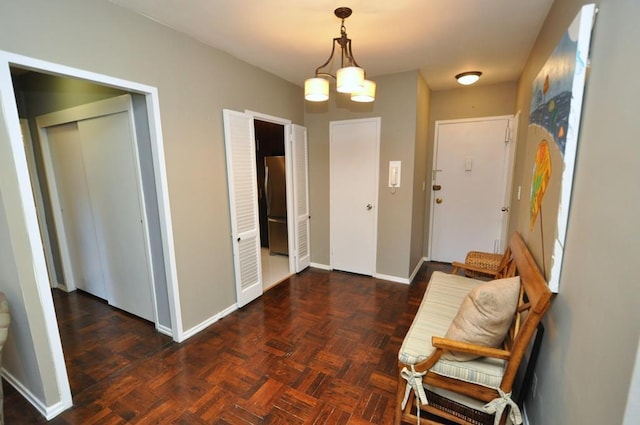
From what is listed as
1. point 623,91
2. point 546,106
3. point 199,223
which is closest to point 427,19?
point 546,106

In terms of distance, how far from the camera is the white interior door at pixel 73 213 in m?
2.88

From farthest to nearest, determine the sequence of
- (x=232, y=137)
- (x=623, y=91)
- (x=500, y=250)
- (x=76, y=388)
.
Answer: (x=500, y=250)
(x=232, y=137)
(x=76, y=388)
(x=623, y=91)

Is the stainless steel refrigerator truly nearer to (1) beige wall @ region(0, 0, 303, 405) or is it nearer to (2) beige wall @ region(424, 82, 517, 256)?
(1) beige wall @ region(0, 0, 303, 405)

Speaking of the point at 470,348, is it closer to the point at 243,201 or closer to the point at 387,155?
the point at 243,201

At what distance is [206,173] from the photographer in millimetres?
2496

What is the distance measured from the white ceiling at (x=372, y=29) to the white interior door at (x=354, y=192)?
82 cm

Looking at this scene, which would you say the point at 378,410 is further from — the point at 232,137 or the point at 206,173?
the point at 232,137

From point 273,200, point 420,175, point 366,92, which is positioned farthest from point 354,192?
point 366,92

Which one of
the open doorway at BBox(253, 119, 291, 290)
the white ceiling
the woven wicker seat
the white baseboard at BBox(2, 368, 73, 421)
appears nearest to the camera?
the white baseboard at BBox(2, 368, 73, 421)

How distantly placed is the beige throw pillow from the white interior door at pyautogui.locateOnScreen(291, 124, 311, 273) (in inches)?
101

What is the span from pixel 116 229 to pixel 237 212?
3.75 ft

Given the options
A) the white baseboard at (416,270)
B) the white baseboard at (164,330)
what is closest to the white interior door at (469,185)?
the white baseboard at (416,270)

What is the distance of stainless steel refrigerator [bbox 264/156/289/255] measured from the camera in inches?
173

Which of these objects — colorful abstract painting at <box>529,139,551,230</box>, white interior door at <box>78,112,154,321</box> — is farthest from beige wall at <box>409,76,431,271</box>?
white interior door at <box>78,112,154,321</box>
